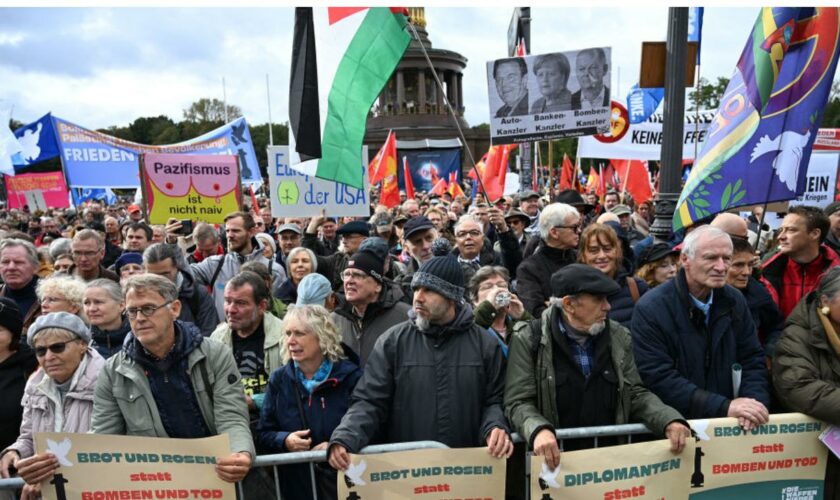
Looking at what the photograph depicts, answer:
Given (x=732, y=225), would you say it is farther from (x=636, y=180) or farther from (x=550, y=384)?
(x=636, y=180)

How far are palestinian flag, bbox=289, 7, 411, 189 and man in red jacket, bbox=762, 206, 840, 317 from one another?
329 centimetres

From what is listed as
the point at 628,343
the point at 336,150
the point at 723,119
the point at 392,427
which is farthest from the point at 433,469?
the point at 723,119

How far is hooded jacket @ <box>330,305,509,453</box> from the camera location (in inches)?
115

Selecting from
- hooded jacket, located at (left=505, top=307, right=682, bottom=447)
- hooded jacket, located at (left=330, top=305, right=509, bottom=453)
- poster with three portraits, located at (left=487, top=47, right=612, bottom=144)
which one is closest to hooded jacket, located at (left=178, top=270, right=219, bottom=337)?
hooded jacket, located at (left=330, top=305, right=509, bottom=453)

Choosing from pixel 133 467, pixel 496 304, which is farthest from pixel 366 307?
pixel 133 467

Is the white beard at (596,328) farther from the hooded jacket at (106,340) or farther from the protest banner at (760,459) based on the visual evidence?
the hooded jacket at (106,340)

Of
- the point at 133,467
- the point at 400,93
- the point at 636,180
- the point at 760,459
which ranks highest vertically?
the point at 400,93

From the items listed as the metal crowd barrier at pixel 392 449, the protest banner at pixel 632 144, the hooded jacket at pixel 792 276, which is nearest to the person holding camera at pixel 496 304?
the metal crowd barrier at pixel 392 449

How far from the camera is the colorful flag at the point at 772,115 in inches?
172

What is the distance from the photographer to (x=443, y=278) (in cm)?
301

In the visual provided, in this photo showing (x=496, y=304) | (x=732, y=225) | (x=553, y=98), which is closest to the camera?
(x=496, y=304)

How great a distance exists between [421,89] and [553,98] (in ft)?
153

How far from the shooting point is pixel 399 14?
5.21 m

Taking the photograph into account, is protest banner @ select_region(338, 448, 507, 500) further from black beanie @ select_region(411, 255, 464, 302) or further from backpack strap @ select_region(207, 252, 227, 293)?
backpack strap @ select_region(207, 252, 227, 293)
